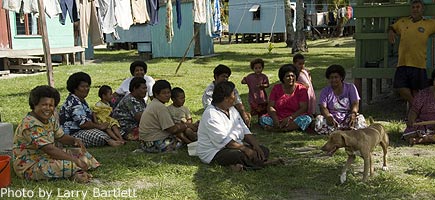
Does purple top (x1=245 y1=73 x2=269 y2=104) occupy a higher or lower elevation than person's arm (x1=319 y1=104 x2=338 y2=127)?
higher

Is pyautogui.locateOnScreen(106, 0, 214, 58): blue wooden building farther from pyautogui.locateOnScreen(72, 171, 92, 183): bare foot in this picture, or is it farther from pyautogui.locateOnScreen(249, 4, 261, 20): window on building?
pyautogui.locateOnScreen(72, 171, 92, 183): bare foot

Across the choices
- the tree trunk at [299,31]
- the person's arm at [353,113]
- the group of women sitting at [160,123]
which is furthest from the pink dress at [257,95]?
the tree trunk at [299,31]

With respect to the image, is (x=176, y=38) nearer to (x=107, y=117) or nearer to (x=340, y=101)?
(x=107, y=117)

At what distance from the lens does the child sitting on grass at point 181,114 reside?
232 inches

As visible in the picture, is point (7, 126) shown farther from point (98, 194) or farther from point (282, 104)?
point (282, 104)

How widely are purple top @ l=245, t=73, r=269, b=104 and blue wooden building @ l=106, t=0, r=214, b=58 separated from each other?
1229 centimetres

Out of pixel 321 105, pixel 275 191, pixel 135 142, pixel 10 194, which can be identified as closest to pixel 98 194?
pixel 10 194

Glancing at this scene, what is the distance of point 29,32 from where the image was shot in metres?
18.0

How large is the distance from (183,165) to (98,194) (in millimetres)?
1192

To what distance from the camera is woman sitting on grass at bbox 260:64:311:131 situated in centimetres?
702

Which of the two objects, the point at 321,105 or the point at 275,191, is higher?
the point at 321,105

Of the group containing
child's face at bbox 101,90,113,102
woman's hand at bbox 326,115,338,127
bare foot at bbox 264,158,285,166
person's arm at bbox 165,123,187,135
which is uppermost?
child's face at bbox 101,90,113,102

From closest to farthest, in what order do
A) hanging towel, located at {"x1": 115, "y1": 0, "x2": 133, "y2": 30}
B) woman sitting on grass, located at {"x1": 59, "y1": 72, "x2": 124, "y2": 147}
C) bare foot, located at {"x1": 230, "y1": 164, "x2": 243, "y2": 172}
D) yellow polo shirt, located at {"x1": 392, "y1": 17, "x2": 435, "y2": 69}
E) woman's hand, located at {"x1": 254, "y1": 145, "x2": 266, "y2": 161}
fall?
bare foot, located at {"x1": 230, "y1": 164, "x2": 243, "y2": 172}, woman's hand, located at {"x1": 254, "y1": 145, "x2": 266, "y2": 161}, woman sitting on grass, located at {"x1": 59, "y1": 72, "x2": 124, "y2": 147}, yellow polo shirt, located at {"x1": 392, "y1": 17, "x2": 435, "y2": 69}, hanging towel, located at {"x1": 115, "y1": 0, "x2": 133, "y2": 30}

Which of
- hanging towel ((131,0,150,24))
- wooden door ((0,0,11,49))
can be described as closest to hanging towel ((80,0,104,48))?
hanging towel ((131,0,150,24))
